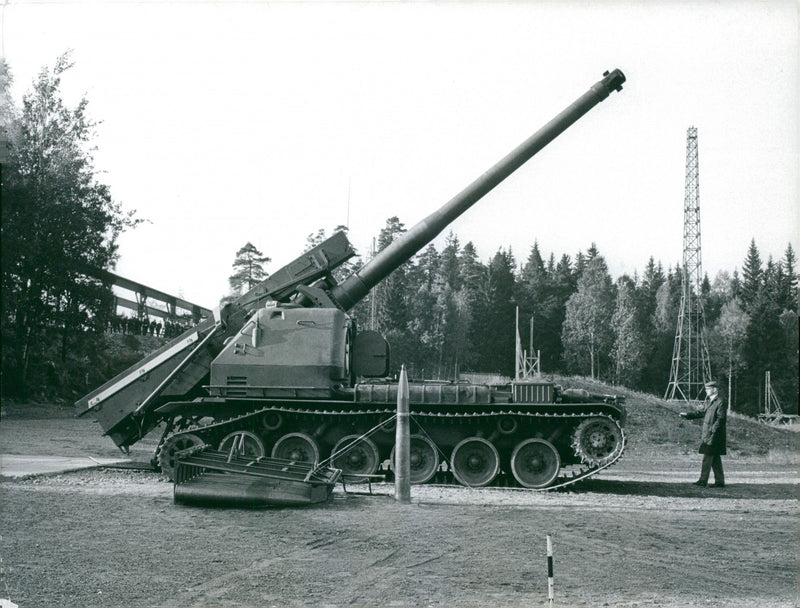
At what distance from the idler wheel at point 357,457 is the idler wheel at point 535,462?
7.84 feet

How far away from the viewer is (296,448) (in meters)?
13.8

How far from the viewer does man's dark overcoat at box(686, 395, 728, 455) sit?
548 inches

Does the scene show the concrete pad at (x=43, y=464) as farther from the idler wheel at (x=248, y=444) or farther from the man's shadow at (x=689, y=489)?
the man's shadow at (x=689, y=489)

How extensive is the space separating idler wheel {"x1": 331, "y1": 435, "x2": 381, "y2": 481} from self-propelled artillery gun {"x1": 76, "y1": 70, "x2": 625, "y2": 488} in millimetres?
19

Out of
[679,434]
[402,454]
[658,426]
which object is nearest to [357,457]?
[402,454]

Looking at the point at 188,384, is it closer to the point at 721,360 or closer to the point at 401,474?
the point at 401,474

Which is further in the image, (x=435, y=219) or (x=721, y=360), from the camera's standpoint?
(x=721, y=360)

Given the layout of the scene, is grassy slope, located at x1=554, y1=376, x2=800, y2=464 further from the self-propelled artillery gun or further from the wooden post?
the wooden post

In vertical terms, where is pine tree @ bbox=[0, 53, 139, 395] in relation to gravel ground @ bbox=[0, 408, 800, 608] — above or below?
above

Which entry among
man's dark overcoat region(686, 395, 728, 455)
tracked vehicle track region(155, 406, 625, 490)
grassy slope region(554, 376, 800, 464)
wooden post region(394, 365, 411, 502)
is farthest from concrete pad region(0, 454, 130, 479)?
grassy slope region(554, 376, 800, 464)

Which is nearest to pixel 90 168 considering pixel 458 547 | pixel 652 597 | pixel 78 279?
pixel 78 279

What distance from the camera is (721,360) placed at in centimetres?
5203

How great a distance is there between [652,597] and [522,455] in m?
7.35

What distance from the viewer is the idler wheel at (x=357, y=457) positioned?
13758mm
